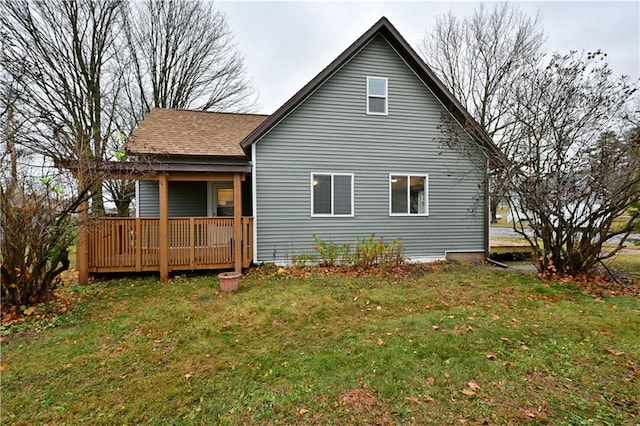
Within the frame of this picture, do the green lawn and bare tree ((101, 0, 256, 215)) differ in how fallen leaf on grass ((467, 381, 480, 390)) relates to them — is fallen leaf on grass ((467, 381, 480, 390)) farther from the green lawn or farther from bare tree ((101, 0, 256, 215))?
bare tree ((101, 0, 256, 215))

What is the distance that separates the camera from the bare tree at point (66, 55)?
12000mm

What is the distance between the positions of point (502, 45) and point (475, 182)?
41.3 ft

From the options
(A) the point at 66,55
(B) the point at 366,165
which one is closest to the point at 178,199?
(B) the point at 366,165

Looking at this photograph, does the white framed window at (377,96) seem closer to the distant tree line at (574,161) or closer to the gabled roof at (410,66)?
the gabled roof at (410,66)

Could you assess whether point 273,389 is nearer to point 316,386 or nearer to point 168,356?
point 316,386

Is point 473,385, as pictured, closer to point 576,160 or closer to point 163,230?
point 576,160

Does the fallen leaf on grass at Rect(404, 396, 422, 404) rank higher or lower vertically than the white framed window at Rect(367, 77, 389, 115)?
lower

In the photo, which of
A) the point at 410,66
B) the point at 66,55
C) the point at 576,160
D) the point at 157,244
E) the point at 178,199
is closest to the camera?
the point at 576,160

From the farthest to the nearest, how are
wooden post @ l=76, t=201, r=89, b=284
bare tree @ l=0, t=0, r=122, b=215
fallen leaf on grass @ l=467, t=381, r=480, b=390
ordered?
1. bare tree @ l=0, t=0, r=122, b=215
2. wooden post @ l=76, t=201, r=89, b=284
3. fallen leaf on grass @ l=467, t=381, r=480, b=390

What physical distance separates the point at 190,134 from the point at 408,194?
7.62 m

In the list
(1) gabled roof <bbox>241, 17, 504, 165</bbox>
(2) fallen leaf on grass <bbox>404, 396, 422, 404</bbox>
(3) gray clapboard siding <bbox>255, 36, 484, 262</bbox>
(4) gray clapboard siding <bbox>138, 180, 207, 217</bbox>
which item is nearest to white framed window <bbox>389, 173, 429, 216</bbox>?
(3) gray clapboard siding <bbox>255, 36, 484, 262</bbox>

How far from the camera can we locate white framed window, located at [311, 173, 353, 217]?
9.08 metres

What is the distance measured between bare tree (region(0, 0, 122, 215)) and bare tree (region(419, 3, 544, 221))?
18.2 metres

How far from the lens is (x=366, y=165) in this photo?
369 inches
